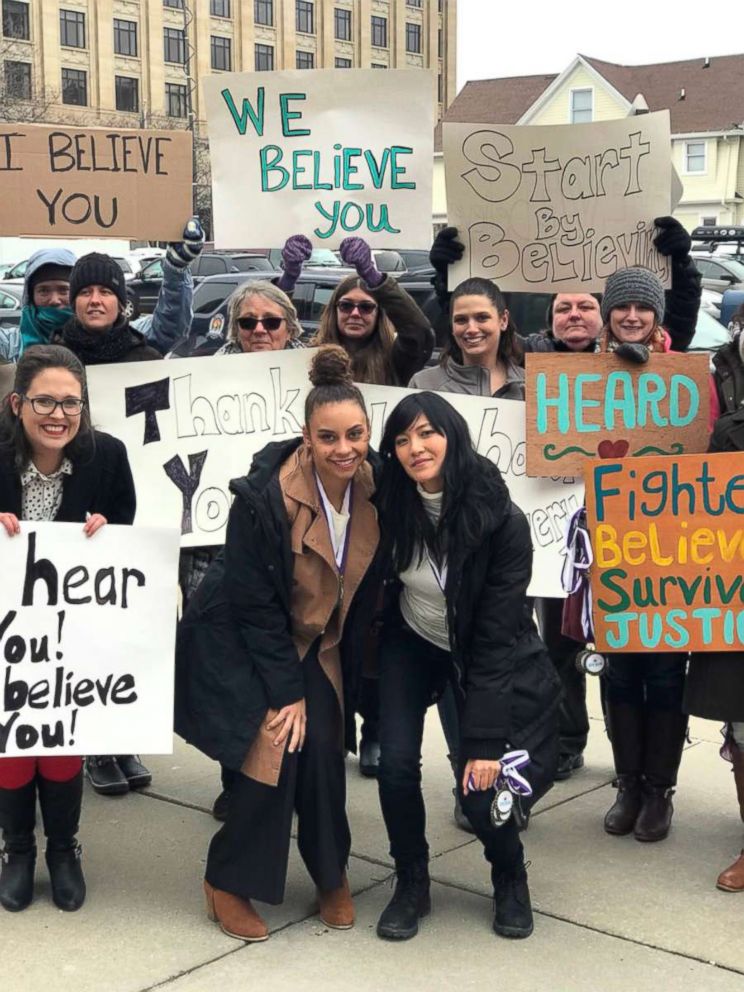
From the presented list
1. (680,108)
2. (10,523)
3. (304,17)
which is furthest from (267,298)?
(304,17)

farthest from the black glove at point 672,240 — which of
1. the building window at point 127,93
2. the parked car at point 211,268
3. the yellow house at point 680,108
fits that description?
the building window at point 127,93

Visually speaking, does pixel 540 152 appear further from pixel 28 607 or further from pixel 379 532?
pixel 28 607

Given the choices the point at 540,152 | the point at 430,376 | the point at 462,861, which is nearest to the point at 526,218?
the point at 540,152

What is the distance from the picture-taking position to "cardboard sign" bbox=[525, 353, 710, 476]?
421 centimetres

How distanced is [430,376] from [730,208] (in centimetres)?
4837

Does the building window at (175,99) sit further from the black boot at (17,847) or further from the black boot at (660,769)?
the black boot at (17,847)

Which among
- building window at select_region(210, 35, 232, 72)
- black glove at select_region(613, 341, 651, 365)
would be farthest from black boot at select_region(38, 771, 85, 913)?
building window at select_region(210, 35, 232, 72)

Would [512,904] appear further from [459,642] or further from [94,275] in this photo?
[94,275]

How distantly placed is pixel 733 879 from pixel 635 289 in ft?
5.85

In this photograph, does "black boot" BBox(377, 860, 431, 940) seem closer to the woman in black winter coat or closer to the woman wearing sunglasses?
the woman in black winter coat

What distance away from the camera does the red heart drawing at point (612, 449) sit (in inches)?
169

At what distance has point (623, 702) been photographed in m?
4.20

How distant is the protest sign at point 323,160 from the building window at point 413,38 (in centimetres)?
7943

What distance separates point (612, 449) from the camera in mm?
4309
